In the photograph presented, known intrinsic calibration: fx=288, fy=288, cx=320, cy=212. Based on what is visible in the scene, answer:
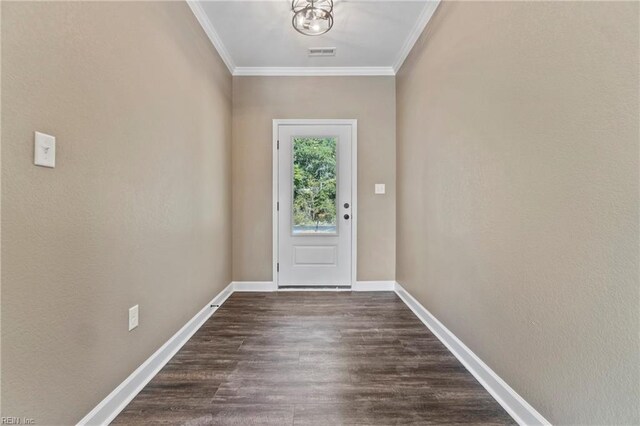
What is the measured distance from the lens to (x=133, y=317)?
5.26 feet

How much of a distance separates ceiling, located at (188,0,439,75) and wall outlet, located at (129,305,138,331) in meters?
2.26

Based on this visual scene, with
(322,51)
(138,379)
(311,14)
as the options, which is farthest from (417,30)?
(138,379)

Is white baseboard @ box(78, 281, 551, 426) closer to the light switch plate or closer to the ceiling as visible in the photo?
the light switch plate

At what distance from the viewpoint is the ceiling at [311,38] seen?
2373 mm

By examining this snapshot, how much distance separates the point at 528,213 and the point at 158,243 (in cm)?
208

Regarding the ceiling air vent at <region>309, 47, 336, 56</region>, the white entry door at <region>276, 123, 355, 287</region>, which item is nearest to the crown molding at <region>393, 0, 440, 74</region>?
the ceiling air vent at <region>309, 47, 336, 56</region>

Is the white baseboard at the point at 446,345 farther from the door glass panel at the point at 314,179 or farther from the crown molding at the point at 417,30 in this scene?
the crown molding at the point at 417,30

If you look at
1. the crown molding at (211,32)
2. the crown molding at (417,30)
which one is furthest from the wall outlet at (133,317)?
the crown molding at (417,30)

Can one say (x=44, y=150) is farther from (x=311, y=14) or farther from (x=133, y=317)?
(x=311, y=14)

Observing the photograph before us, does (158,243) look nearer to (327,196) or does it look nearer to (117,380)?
(117,380)

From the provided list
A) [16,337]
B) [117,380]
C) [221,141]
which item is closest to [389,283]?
[221,141]

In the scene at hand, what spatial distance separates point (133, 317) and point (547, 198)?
215 centimetres

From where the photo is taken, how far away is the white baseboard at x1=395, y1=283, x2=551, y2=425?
1.36 metres

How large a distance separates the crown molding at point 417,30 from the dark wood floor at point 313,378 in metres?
2.63
